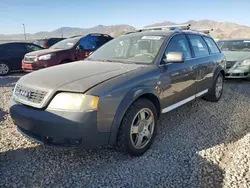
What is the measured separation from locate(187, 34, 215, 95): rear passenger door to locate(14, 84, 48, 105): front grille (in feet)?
9.12

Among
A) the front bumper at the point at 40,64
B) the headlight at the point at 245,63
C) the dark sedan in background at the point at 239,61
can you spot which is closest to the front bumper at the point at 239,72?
the dark sedan in background at the point at 239,61

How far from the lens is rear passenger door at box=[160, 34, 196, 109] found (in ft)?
11.5

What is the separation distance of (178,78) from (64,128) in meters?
2.02

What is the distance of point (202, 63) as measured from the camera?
451 centimetres

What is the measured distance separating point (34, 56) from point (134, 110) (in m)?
6.12

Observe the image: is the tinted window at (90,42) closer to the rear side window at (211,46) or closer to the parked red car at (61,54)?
the parked red car at (61,54)

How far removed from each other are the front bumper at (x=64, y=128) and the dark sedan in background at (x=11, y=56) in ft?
26.6

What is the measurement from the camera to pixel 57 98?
2.60 m

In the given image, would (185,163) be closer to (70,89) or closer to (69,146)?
(69,146)

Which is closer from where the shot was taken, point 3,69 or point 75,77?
point 75,77

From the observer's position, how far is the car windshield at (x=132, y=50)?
363 cm

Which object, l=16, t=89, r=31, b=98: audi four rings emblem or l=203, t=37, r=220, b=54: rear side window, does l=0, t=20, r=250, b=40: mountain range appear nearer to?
l=203, t=37, r=220, b=54: rear side window

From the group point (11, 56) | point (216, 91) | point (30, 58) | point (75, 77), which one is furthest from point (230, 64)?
point (11, 56)

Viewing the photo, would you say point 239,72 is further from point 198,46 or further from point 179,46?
point 179,46
